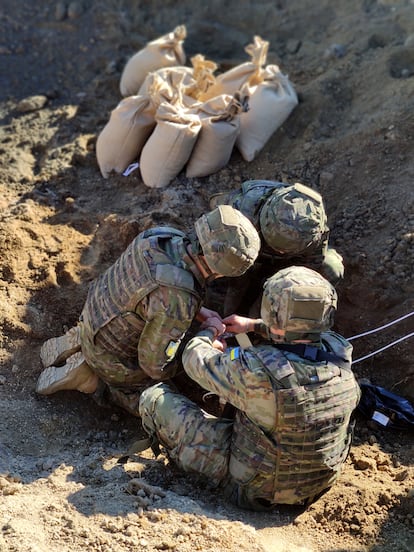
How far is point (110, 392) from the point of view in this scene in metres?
4.72

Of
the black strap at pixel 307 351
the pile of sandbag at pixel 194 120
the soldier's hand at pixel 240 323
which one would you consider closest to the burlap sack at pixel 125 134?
the pile of sandbag at pixel 194 120

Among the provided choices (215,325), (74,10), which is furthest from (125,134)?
(74,10)

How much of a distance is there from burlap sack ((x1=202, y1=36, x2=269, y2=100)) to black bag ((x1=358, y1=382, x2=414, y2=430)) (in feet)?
10.3

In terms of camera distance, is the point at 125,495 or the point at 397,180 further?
the point at 397,180

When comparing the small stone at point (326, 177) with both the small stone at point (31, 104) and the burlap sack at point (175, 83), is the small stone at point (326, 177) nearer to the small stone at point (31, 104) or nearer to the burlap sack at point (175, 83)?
the burlap sack at point (175, 83)

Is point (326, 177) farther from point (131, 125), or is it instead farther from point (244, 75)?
point (131, 125)

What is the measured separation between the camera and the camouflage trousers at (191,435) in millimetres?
3846

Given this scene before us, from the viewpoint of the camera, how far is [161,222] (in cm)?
571

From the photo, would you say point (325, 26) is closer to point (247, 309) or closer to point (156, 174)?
point (156, 174)

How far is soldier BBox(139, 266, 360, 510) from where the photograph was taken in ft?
11.5

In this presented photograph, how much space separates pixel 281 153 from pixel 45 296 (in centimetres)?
241

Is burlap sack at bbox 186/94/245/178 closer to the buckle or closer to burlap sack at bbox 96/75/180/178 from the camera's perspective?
burlap sack at bbox 96/75/180/178

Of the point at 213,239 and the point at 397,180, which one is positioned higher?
the point at 213,239

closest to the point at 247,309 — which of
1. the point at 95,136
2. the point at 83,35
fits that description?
the point at 95,136
